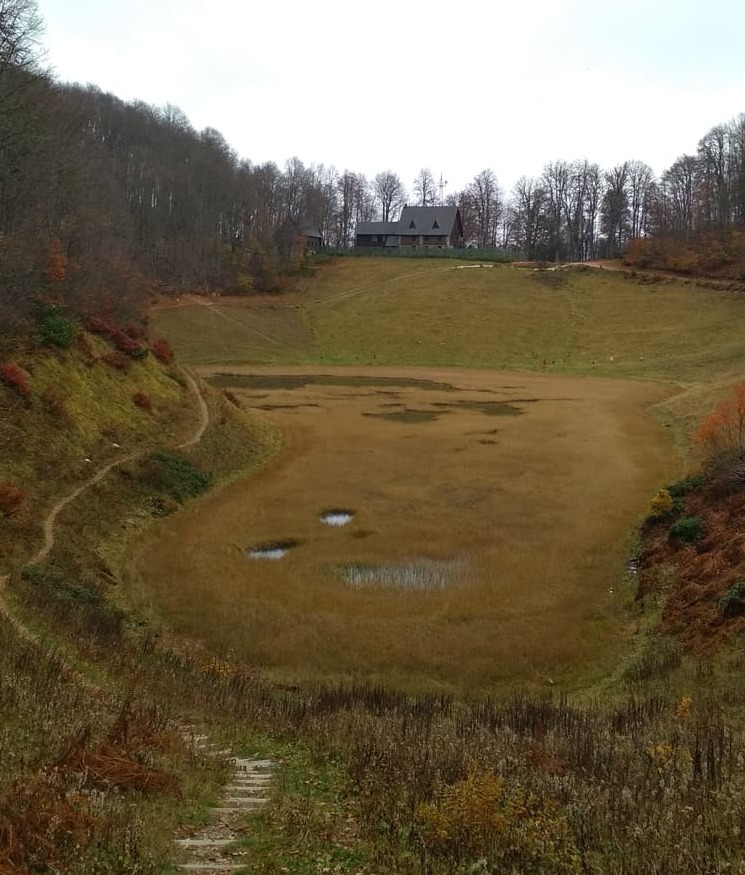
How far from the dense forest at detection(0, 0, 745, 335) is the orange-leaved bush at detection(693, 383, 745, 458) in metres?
26.5

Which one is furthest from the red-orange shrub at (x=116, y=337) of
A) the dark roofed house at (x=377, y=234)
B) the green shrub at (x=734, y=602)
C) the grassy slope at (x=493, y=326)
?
the dark roofed house at (x=377, y=234)

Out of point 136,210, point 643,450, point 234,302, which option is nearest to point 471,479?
point 643,450

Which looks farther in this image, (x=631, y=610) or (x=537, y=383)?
(x=537, y=383)

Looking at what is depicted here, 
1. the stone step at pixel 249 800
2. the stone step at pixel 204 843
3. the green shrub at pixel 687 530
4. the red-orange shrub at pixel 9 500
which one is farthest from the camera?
the green shrub at pixel 687 530

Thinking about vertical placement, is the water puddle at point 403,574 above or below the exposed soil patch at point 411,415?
below

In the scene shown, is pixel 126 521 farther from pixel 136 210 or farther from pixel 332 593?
pixel 136 210

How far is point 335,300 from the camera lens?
289ft

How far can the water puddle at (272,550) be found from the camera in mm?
19797

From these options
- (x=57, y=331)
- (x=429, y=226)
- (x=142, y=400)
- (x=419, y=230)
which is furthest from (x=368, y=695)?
(x=429, y=226)

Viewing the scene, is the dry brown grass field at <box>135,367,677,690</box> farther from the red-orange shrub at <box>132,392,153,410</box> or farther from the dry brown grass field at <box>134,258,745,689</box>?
the red-orange shrub at <box>132,392,153,410</box>

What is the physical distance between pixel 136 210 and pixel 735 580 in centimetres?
8482

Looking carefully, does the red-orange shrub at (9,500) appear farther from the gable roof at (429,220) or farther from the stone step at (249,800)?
the gable roof at (429,220)

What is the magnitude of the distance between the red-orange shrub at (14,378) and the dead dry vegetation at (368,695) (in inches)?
170

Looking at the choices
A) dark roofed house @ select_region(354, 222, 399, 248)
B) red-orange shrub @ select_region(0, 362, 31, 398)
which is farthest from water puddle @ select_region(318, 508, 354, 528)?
dark roofed house @ select_region(354, 222, 399, 248)
